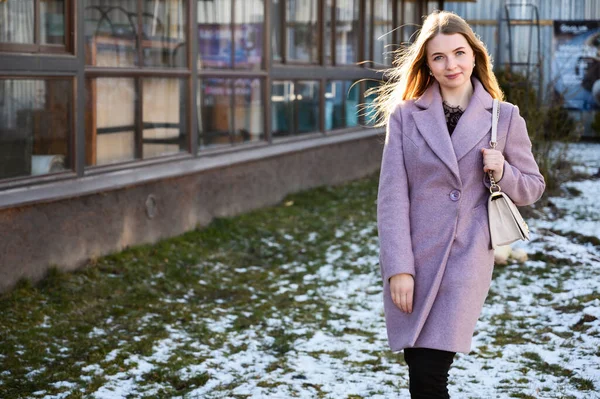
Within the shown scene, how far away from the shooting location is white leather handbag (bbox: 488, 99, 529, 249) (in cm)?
328

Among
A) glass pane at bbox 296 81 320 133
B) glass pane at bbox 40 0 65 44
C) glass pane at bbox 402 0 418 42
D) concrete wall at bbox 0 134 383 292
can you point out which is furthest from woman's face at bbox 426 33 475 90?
glass pane at bbox 402 0 418 42

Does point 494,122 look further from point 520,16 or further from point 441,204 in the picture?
point 520,16

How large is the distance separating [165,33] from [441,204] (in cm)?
595

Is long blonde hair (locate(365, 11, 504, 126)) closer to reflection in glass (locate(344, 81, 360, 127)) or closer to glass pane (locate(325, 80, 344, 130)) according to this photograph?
glass pane (locate(325, 80, 344, 130))

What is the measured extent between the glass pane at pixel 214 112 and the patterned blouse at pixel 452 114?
20.2ft

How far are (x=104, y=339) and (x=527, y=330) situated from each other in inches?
108

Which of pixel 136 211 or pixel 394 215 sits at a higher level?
pixel 394 215

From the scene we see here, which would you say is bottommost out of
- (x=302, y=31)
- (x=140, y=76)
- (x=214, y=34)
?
(x=140, y=76)

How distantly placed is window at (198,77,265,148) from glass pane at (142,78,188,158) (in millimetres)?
364

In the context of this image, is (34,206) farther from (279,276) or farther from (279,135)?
(279,135)

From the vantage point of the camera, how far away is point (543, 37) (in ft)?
74.7

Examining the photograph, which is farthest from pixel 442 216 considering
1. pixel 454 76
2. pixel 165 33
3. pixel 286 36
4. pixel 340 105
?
pixel 340 105

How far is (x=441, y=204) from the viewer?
3.31 metres

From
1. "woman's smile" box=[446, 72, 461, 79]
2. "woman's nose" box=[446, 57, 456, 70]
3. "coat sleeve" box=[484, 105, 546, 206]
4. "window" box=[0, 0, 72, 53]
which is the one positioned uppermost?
"window" box=[0, 0, 72, 53]
